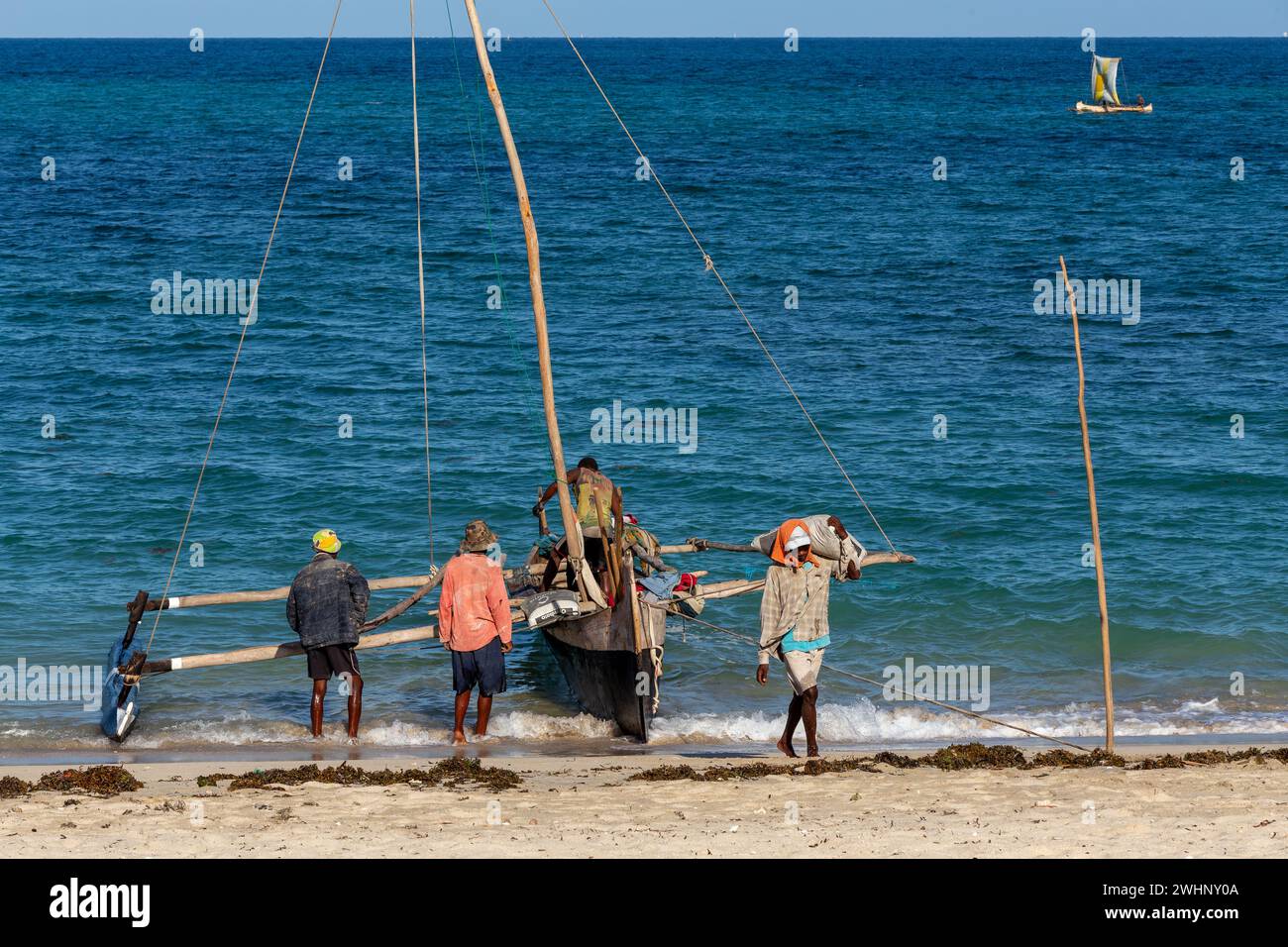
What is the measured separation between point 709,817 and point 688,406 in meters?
15.8

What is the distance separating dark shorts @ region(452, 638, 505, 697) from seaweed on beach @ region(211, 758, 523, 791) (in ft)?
4.48

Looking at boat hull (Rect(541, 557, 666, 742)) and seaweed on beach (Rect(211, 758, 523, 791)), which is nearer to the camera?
seaweed on beach (Rect(211, 758, 523, 791))

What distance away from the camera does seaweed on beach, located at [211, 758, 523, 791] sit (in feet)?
32.4

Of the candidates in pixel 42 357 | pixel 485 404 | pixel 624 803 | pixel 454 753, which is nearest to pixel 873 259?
pixel 485 404

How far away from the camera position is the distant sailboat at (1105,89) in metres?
79.9

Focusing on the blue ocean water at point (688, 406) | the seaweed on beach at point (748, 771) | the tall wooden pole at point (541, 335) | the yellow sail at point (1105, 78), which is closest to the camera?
the seaweed on beach at point (748, 771)

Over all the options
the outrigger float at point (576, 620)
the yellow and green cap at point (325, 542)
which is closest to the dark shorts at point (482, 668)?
the outrigger float at point (576, 620)

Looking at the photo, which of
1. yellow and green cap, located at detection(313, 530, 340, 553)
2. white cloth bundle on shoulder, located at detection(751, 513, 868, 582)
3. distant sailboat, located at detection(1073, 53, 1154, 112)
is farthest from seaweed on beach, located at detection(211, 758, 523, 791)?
distant sailboat, located at detection(1073, 53, 1154, 112)

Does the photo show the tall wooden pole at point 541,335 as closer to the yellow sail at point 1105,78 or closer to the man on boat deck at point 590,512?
the man on boat deck at point 590,512

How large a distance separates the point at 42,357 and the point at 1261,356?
69.0 ft

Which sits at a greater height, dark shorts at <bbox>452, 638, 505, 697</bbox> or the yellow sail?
the yellow sail

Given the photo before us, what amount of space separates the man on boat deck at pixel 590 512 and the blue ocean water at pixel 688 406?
1.21 metres

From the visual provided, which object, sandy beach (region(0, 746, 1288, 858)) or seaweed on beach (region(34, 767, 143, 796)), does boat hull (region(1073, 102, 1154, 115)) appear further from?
seaweed on beach (region(34, 767, 143, 796))

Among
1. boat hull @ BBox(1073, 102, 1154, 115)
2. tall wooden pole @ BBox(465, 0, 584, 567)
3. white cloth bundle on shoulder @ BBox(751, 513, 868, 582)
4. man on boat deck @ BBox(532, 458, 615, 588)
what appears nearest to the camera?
white cloth bundle on shoulder @ BBox(751, 513, 868, 582)
